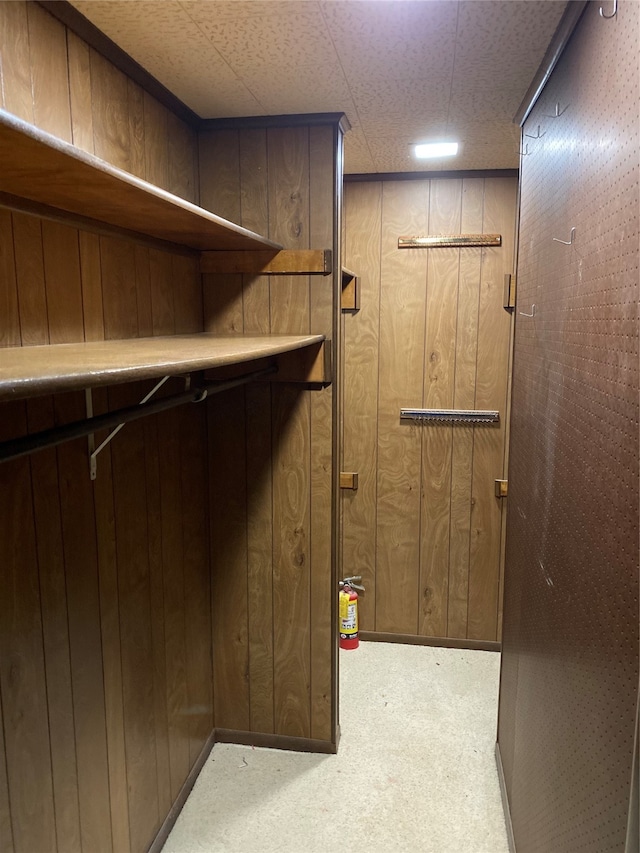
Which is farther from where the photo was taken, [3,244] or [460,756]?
[460,756]

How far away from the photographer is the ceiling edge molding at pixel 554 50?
1327 mm

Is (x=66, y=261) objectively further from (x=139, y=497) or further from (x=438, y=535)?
(x=438, y=535)

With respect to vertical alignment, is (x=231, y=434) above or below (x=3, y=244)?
below

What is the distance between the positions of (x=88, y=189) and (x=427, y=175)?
2053 millimetres


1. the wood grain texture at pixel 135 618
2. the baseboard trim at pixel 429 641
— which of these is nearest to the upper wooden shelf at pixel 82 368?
the wood grain texture at pixel 135 618

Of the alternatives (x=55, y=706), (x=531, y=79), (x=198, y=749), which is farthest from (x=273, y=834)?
(x=531, y=79)

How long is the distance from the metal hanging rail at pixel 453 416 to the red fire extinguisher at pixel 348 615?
2.84 feet

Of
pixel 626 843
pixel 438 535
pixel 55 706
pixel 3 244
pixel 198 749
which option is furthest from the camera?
pixel 438 535

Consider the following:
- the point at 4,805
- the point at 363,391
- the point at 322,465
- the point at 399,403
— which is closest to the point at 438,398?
the point at 399,403

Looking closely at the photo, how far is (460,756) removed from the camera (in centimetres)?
236

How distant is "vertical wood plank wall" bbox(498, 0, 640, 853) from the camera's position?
0.99 metres

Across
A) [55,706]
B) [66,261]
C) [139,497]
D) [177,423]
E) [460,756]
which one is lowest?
[460,756]

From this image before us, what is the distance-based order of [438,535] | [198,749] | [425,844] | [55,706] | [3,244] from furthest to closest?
[438,535] → [198,749] → [425,844] → [55,706] → [3,244]

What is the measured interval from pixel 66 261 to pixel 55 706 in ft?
3.20
